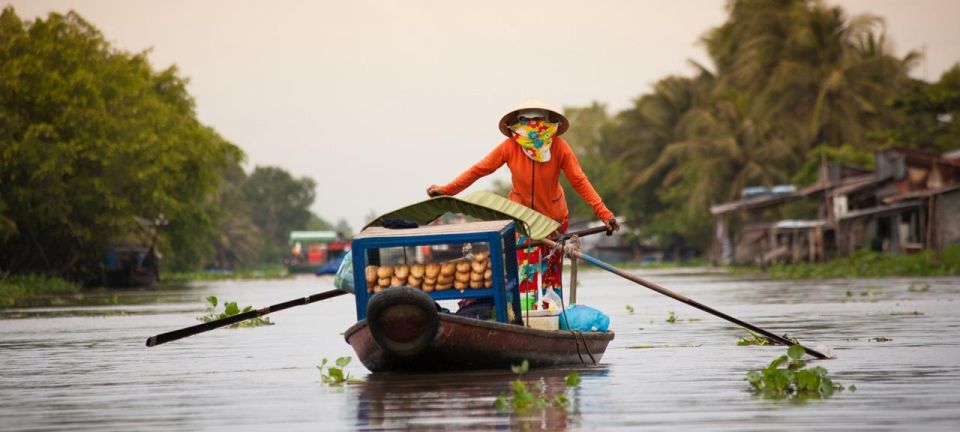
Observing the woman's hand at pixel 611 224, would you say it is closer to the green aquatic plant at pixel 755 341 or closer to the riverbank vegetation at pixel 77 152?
the green aquatic plant at pixel 755 341

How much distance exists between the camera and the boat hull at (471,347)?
33.2ft

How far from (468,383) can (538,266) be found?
1.69m

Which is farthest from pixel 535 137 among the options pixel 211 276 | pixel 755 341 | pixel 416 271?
pixel 211 276

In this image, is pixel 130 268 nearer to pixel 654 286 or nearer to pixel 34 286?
pixel 34 286

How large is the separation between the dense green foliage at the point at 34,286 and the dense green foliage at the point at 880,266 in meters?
18.9

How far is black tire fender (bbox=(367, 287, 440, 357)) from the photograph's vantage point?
9.75 meters

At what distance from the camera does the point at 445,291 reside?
10391 mm

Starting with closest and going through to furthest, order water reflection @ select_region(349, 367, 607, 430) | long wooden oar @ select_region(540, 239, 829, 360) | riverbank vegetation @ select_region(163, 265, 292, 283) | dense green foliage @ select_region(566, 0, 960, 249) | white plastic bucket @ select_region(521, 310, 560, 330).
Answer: water reflection @ select_region(349, 367, 607, 430), long wooden oar @ select_region(540, 239, 829, 360), white plastic bucket @ select_region(521, 310, 560, 330), dense green foliage @ select_region(566, 0, 960, 249), riverbank vegetation @ select_region(163, 265, 292, 283)

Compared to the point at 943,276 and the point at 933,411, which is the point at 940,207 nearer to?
the point at 943,276

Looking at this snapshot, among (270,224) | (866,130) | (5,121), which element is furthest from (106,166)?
(270,224)

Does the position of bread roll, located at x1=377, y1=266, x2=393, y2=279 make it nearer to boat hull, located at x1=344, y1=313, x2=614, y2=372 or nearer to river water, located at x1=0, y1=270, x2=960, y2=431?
boat hull, located at x1=344, y1=313, x2=614, y2=372

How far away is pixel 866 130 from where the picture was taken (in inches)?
2269

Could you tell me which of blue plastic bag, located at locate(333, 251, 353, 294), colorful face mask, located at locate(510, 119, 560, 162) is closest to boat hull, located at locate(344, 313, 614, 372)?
blue plastic bag, located at locate(333, 251, 353, 294)

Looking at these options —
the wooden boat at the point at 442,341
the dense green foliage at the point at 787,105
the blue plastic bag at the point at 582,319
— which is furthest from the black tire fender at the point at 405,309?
the dense green foliage at the point at 787,105
